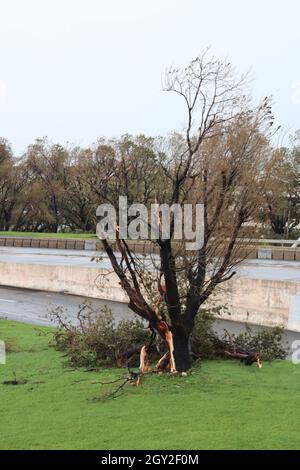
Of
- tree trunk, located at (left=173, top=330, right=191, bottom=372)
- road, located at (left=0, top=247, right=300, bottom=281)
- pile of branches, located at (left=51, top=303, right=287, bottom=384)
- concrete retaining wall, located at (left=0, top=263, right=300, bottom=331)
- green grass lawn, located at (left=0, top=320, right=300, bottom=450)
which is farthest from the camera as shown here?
road, located at (left=0, top=247, right=300, bottom=281)

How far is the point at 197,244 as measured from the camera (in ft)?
31.5

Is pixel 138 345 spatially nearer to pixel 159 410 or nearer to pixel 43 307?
pixel 159 410

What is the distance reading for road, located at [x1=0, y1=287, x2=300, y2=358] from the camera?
58.3 feet

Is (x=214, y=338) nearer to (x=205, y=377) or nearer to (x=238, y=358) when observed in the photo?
(x=238, y=358)

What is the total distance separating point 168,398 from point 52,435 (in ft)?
6.29

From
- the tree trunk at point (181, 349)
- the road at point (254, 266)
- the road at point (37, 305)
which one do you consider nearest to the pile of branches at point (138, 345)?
the tree trunk at point (181, 349)

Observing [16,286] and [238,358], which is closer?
[238,358]

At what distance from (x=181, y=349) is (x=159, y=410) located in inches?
76.0

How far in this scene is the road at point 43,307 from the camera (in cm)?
1777

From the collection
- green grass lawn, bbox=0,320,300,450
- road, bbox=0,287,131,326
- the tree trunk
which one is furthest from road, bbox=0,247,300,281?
green grass lawn, bbox=0,320,300,450

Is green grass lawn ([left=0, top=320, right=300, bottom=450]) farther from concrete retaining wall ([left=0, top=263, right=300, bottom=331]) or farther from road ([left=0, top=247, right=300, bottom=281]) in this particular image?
concrete retaining wall ([left=0, top=263, right=300, bottom=331])

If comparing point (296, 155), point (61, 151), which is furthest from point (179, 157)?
point (61, 151)

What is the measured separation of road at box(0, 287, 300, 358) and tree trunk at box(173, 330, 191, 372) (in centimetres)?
581

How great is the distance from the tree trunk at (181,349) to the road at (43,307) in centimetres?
581
